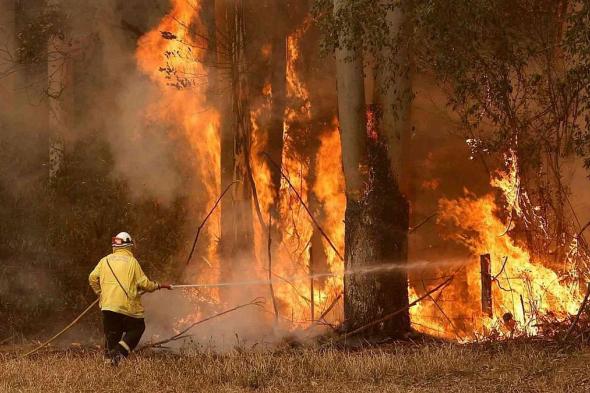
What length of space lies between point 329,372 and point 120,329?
2674 millimetres

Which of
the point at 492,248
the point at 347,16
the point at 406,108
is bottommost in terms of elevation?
the point at 492,248

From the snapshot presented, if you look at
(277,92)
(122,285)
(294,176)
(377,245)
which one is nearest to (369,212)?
(377,245)

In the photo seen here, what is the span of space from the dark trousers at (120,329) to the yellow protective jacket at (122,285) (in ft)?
0.32

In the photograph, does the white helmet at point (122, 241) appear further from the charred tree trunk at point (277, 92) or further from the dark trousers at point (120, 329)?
the charred tree trunk at point (277, 92)

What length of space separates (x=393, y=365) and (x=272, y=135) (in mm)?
8098

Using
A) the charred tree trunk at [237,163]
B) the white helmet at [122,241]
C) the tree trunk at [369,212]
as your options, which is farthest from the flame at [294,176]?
the white helmet at [122,241]

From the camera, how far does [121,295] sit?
32.1 ft

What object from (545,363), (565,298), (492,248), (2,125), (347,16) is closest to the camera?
(545,363)

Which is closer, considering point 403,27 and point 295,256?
point 403,27

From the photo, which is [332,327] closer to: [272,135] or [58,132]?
[272,135]

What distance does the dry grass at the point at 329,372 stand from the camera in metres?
8.20

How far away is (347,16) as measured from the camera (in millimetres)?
9703

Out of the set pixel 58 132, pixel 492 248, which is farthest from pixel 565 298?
pixel 58 132

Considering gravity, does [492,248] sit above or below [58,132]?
below
